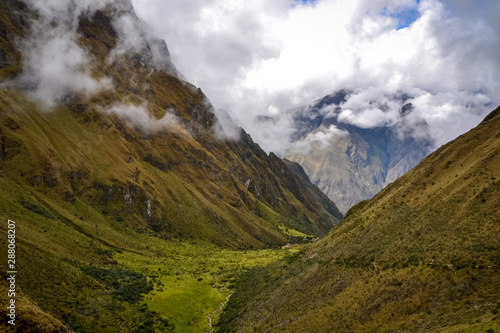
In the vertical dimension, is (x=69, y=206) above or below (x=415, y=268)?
above

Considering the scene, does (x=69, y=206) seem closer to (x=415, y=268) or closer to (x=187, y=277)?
(x=187, y=277)

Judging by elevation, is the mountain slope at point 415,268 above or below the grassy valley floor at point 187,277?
below

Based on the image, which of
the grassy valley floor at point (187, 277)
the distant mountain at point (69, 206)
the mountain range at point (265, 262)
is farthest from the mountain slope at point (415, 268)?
the distant mountain at point (69, 206)

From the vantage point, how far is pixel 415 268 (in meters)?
45.3

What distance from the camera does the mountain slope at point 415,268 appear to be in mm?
37781

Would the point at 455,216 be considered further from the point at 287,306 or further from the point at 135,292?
the point at 135,292

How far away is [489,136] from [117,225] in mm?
142820

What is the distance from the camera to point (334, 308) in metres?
48.5

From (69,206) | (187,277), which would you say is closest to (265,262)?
(187,277)

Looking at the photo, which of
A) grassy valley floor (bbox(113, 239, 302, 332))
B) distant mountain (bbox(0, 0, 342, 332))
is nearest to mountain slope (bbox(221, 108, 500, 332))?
grassy valley floor (bbox(113, 239, 302, 332))

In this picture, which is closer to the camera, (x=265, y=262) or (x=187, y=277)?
(x=187, y=277)

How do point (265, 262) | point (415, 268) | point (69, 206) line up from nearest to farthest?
point (415, 268) < point (265, 262) < point (69, 206)

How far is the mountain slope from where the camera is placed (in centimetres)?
3778

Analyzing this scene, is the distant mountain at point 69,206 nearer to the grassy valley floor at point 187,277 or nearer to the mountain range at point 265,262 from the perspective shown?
the mountain range at point 265,262
